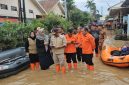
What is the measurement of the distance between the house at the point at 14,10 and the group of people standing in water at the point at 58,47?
17.7 m

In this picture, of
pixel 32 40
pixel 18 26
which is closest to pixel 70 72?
pixel 32 40

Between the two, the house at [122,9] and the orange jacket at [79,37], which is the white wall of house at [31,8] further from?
the orange jacket at [79,37]

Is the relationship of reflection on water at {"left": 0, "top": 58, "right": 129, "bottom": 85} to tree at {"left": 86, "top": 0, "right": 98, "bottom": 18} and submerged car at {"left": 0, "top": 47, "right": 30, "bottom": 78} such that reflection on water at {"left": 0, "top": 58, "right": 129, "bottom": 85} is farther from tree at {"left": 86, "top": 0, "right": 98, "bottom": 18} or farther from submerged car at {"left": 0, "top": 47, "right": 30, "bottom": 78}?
tree at {"left": 86, "top": 0, "right": 98, "bottom": 18}

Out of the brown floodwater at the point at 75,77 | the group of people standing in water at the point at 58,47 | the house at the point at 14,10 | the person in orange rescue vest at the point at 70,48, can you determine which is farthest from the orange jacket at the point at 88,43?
the house at the point at 14,10

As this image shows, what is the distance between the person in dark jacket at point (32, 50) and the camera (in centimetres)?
1089

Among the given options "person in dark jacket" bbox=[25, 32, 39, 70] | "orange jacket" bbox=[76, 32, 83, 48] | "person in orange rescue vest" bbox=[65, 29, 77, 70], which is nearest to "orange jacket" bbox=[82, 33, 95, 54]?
"person in orange rescue vest" bbox=[65, 29, 77, 70]

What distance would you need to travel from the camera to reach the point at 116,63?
11195mm

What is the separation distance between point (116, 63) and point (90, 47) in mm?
1361

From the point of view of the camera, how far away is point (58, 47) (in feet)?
33.5

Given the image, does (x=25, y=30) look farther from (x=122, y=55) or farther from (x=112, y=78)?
(x=112, y=78)

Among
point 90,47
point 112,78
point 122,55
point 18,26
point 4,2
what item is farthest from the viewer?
point 4,2

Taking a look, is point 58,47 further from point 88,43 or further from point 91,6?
point 91,6

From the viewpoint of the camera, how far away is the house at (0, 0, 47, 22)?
29.8m

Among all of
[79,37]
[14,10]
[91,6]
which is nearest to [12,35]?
[79,37]
